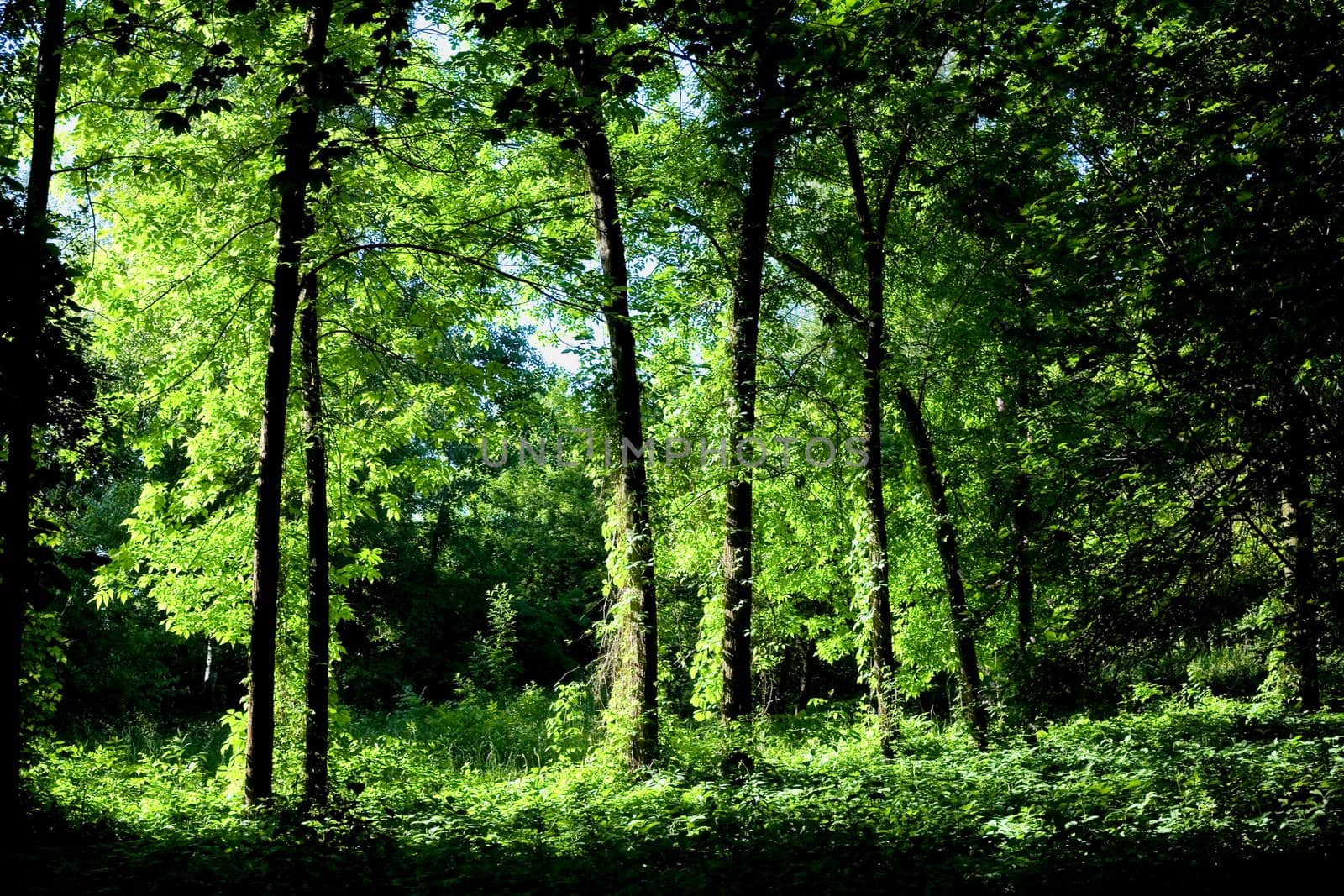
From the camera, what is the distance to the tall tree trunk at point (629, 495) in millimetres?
9055

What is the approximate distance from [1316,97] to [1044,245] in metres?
1.82

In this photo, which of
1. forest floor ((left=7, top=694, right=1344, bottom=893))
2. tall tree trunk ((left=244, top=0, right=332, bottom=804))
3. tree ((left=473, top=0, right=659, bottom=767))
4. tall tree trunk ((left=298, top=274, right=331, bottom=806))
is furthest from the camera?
tall tree trunk ((left=298, top=274, right=331, bottom=806))

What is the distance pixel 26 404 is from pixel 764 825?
5437 mm

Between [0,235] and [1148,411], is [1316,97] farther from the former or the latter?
[0,235]

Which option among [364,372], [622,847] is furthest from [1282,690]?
[364,372]

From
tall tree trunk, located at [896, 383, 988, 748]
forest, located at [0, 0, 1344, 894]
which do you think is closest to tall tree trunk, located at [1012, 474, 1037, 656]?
forest, located at [0, 0, 1344, 894]

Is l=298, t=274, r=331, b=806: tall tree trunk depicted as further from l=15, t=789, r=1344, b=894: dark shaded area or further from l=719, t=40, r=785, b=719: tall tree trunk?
l=719, t=40, r=785, b=719: tall tree trunk

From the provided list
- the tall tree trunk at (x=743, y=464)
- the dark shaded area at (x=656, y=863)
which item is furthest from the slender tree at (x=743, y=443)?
the dark shaded area at (x=656, y=863)

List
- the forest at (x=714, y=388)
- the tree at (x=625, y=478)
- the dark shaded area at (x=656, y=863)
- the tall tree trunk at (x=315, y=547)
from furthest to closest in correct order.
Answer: the tall tree trunk at (x=315, y=547)
the tree at (x=625, y=478)
the forest at (x=714, y=388)
the dark shaded area at (x=656, y=863)

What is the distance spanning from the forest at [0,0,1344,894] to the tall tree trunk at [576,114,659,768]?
0.06 m

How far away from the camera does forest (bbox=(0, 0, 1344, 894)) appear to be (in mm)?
5785

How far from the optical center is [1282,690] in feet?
42.8

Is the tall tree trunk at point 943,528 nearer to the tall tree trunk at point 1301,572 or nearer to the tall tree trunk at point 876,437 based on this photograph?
the tall tree trunk at point 876,437

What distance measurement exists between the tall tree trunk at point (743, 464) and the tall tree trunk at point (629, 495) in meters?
0.89
